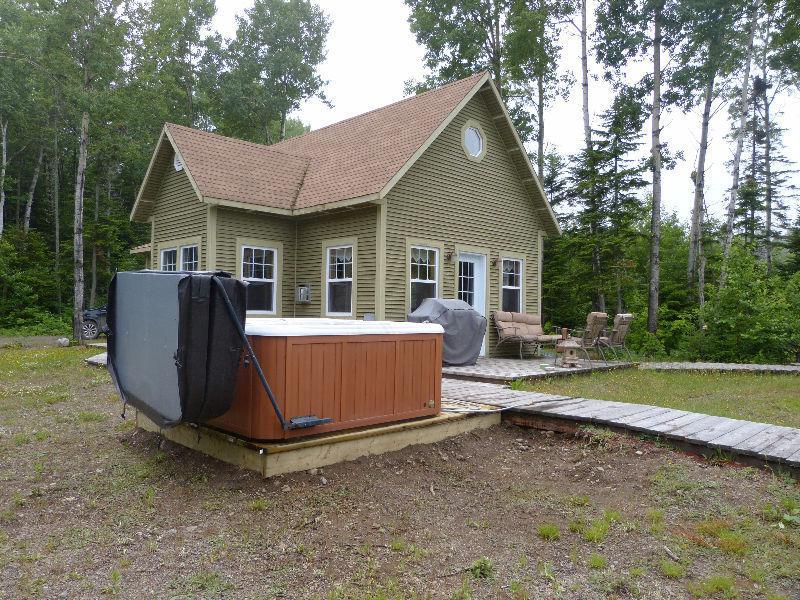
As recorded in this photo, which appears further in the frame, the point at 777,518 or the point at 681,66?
the point at 681,66

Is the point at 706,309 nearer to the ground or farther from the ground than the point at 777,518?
farther from the ground

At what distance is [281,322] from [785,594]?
10.4 ft

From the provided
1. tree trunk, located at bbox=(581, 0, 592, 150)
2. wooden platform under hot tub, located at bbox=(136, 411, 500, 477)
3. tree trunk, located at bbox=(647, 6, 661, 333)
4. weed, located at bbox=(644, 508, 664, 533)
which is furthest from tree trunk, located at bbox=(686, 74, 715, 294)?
weed, located at bbox=(644, 508, 664, 533)

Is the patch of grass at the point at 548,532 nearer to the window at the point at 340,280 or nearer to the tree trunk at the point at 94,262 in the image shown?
the window at the point at 340,280

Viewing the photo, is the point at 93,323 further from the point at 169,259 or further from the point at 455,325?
the point at 455,325

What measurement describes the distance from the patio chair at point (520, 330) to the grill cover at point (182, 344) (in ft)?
28.2

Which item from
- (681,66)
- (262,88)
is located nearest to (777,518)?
(681,66)

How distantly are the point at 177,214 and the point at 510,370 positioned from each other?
743cm

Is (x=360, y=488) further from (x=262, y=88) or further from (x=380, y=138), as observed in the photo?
(x=262, y=88)

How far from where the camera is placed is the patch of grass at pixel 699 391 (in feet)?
21.2

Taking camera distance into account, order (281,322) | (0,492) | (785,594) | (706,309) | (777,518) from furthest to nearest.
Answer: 1. (706,309)
2. (281,322)
3. (0,492)
4. (777,518)
5. (785,594)

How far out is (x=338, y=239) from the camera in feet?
35.5

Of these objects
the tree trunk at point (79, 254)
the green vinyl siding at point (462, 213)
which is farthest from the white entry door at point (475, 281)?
the tree trunk at point (79, 254)

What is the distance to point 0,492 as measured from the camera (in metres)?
3.64
